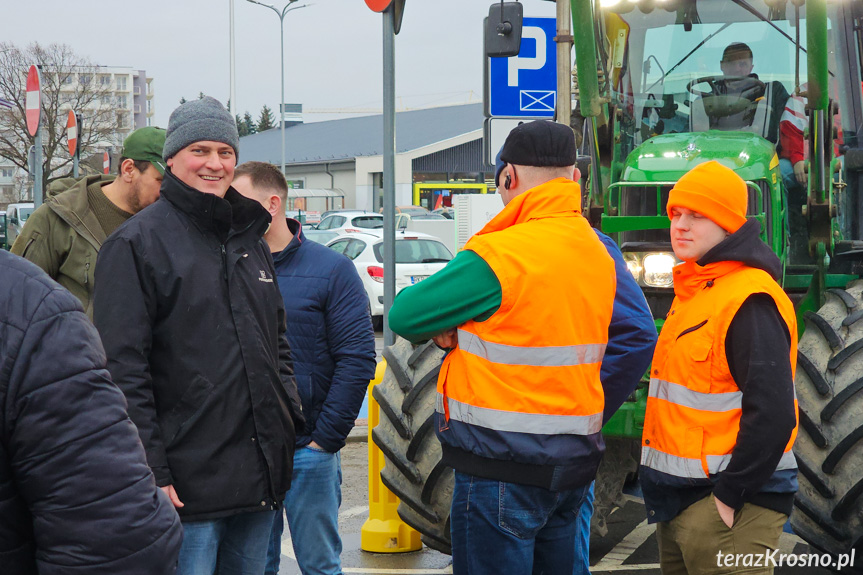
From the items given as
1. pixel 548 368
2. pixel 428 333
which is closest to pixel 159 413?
pixel 428 333

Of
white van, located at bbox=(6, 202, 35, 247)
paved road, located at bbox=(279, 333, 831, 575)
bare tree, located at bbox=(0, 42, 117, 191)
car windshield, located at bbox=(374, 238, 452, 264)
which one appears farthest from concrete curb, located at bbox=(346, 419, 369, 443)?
bare tree, located at bbox=(0, 42, 117, 191)

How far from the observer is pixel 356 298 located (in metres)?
4.04

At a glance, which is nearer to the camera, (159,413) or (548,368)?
(159,413)

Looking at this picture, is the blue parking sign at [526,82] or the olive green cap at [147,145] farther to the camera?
the blue parking sign at [526,82]

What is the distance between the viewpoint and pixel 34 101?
9.03m

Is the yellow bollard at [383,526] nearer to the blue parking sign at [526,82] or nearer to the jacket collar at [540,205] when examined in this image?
the jacket collar at [540,205]

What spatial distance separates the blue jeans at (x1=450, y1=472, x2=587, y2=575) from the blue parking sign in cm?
520

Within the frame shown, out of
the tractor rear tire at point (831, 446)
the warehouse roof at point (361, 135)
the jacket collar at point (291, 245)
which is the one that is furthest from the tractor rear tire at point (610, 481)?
the warehouse roof at point (361, 135)

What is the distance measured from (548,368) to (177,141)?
1278 mm

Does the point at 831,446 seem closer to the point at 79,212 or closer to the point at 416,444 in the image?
the point at 416,444

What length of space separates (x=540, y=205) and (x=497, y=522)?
96 centimetres

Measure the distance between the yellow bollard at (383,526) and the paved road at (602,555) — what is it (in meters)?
0.05

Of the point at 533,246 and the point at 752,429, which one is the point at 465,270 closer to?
the point at 533,246

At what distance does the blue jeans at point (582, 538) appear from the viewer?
3.28 meters
